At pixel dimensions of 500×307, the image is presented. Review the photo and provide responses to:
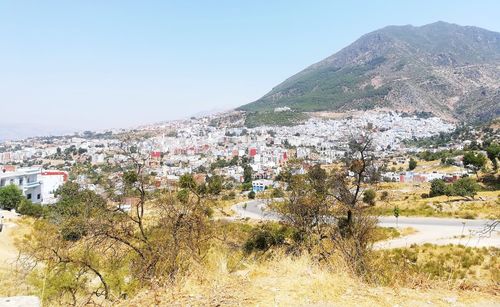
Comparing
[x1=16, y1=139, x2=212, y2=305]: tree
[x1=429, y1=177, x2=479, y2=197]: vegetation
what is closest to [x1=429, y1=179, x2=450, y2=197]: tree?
[x1=429, y1=177, x2=479, y2=197]: vegetation

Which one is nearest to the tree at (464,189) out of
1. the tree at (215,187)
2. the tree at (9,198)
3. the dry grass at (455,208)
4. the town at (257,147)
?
the dry grass at (455,208)

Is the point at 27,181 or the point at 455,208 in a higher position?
the point at 27,181

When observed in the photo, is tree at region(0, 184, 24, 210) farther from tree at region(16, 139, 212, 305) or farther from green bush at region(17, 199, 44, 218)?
tree at region(16, 139, 212, 305)

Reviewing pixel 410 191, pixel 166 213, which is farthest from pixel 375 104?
pixel 166 213

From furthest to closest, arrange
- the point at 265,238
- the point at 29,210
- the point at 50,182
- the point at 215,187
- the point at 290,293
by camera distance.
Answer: the point at 50,182 → the point at 29,210 → the point at 215,187 → the point at 265,238 → the point at 290,293

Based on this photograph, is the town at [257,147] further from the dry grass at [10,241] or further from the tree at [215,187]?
the dry grass at [10,241]

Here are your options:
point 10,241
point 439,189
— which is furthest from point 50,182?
point 439,189

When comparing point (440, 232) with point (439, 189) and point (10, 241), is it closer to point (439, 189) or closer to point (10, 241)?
point (439, 189)

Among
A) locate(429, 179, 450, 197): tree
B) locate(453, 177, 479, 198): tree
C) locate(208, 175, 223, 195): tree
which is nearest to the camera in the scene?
locate(208, 175, 223, 195): tree
